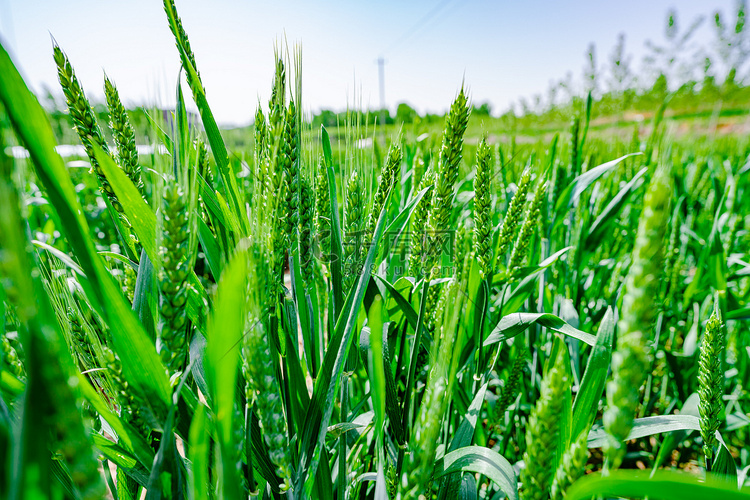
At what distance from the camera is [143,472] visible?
431 millimetres

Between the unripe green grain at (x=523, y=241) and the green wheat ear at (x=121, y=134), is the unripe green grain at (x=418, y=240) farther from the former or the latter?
the green wheat ear at (x=121, y=134)

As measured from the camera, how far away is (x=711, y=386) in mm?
486

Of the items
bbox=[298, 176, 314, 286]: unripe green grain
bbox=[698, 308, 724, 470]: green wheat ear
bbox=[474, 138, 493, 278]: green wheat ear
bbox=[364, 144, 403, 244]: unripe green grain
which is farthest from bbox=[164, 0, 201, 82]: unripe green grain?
bbox=[698, 308, 724, 470]: green wheat ear

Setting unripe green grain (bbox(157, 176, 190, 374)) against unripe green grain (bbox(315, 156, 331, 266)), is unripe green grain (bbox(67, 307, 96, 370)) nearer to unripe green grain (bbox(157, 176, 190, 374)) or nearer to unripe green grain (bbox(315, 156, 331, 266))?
unripe green grain (bbox(157, 176, 190, 374))

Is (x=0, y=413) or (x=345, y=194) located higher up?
(x=345, y=194)

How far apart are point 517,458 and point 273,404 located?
1.03 m

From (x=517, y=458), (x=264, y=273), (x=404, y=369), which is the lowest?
(x=517, y=458)

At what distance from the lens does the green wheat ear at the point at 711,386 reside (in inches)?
18.6

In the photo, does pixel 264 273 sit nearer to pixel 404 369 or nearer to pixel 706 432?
pixel 404 369

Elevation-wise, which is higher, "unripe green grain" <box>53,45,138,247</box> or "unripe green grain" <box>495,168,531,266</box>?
"unripe green grain" <box>53,45,138,247</box>

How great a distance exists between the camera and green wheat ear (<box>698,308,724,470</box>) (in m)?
0.47

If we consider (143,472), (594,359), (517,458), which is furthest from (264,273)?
(517,458)

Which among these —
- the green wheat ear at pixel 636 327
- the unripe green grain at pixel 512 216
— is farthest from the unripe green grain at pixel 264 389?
the unripe green grain at pixel 512 216

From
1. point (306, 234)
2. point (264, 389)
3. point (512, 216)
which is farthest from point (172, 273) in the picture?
point (512, 216)
